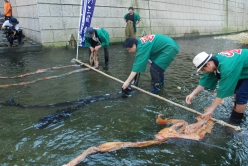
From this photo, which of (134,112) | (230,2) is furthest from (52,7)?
(230,2)

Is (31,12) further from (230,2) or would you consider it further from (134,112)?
(230,2)

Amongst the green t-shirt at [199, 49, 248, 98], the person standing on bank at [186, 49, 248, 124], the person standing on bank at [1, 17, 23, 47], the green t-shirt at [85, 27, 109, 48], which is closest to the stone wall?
the person standing on bank at [1, 17, 23, 47]

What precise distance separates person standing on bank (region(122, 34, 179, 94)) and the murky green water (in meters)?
0.63

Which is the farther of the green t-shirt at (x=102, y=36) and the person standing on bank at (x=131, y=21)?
the person standing on bank at (x=131, y=21)

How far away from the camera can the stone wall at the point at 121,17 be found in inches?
425

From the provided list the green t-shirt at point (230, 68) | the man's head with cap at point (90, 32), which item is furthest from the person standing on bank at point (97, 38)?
the green t-shirt at point (230, 68)

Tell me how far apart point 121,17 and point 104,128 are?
10.9 metres

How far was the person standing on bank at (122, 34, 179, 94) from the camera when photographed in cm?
476

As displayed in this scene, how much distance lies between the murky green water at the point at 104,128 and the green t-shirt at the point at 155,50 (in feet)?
2.85

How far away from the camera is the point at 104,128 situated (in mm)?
3885

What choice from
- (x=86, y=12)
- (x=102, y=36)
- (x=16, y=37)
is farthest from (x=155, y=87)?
(x=16, y=37)

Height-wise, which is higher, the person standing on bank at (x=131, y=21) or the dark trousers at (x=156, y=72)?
the person standing on bank at (x=131, y=21)

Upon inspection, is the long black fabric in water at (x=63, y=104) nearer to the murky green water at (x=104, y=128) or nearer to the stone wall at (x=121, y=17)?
the murky green water at (x=104, y=128)

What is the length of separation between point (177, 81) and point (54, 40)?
7.11 metres
